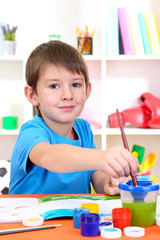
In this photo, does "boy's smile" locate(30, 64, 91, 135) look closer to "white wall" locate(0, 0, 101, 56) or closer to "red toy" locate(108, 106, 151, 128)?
"red toy" locate(108, 106, 151, 128)

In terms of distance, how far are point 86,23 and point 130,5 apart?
1.17 ft

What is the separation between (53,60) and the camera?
1.28 metres

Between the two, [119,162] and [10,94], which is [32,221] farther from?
[10,94]

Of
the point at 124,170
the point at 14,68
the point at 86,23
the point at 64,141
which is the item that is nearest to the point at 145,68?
the point at 86,23

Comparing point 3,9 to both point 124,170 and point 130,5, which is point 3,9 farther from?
point 124,170

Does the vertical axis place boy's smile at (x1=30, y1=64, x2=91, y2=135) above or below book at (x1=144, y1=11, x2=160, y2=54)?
below

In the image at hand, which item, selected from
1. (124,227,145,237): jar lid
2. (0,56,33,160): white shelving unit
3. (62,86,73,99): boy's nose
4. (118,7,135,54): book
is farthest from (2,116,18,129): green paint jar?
(124,227,145,237): jar lid

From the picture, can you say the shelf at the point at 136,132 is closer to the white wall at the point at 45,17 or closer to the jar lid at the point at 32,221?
the white wall at the point at 45,17

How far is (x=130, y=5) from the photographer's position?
9.44 feet

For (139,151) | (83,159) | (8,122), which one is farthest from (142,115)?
(83,159)

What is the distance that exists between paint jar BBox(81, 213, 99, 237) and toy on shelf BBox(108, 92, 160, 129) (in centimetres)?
199

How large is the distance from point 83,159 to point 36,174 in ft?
1.26

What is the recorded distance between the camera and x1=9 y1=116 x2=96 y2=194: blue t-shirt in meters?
1.13

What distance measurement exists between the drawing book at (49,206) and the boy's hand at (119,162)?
0.11m
